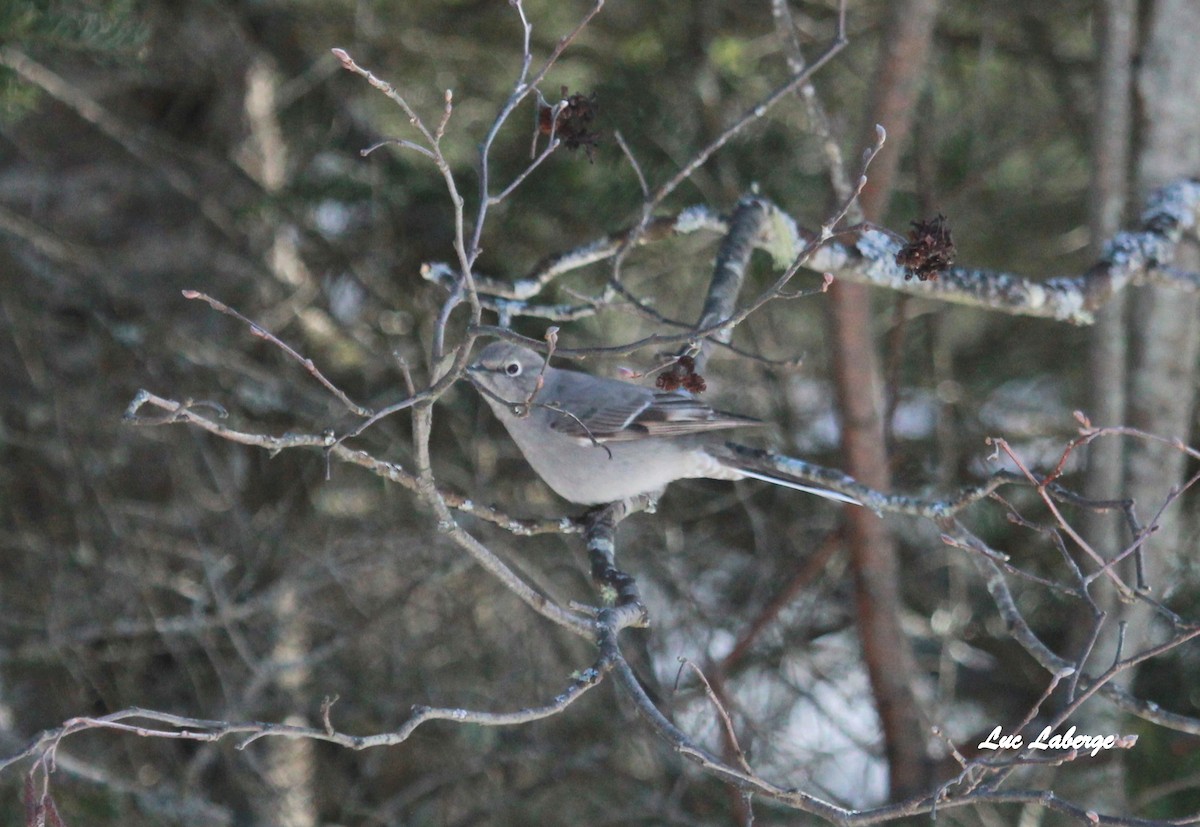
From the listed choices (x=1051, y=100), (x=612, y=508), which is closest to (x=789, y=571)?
(x=612, y=508)

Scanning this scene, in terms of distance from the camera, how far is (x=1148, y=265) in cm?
393

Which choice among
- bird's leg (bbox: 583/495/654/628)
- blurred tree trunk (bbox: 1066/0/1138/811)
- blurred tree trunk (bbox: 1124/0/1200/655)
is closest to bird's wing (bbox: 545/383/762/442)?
bird's leg (bbox: 583/495/654/628)

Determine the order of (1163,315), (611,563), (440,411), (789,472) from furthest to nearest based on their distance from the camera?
(440,411) < (1163,315) < (789,472) < (611,563)

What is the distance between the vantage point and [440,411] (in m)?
5.92

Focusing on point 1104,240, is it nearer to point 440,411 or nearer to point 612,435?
point 612,435

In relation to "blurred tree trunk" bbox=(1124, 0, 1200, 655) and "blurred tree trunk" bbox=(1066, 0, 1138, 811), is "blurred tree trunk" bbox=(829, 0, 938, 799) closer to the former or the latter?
"blurred tree trunk" bbox=(1066, 0, 1138, 811)

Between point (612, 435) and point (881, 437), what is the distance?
1.17 m

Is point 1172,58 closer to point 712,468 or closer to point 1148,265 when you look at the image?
point 1148,265

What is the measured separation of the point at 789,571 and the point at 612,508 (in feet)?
6.91

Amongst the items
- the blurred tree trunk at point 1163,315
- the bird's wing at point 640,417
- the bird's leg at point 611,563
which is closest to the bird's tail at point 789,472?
the bird's wing at point 640,417

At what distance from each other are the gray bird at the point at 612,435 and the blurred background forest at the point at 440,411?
0.51 meters

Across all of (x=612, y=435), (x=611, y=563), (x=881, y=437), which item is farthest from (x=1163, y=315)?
(x=611, y=563)

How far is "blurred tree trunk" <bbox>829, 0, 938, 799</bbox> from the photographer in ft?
15.2

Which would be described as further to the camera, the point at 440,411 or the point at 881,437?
the point at 440,411
